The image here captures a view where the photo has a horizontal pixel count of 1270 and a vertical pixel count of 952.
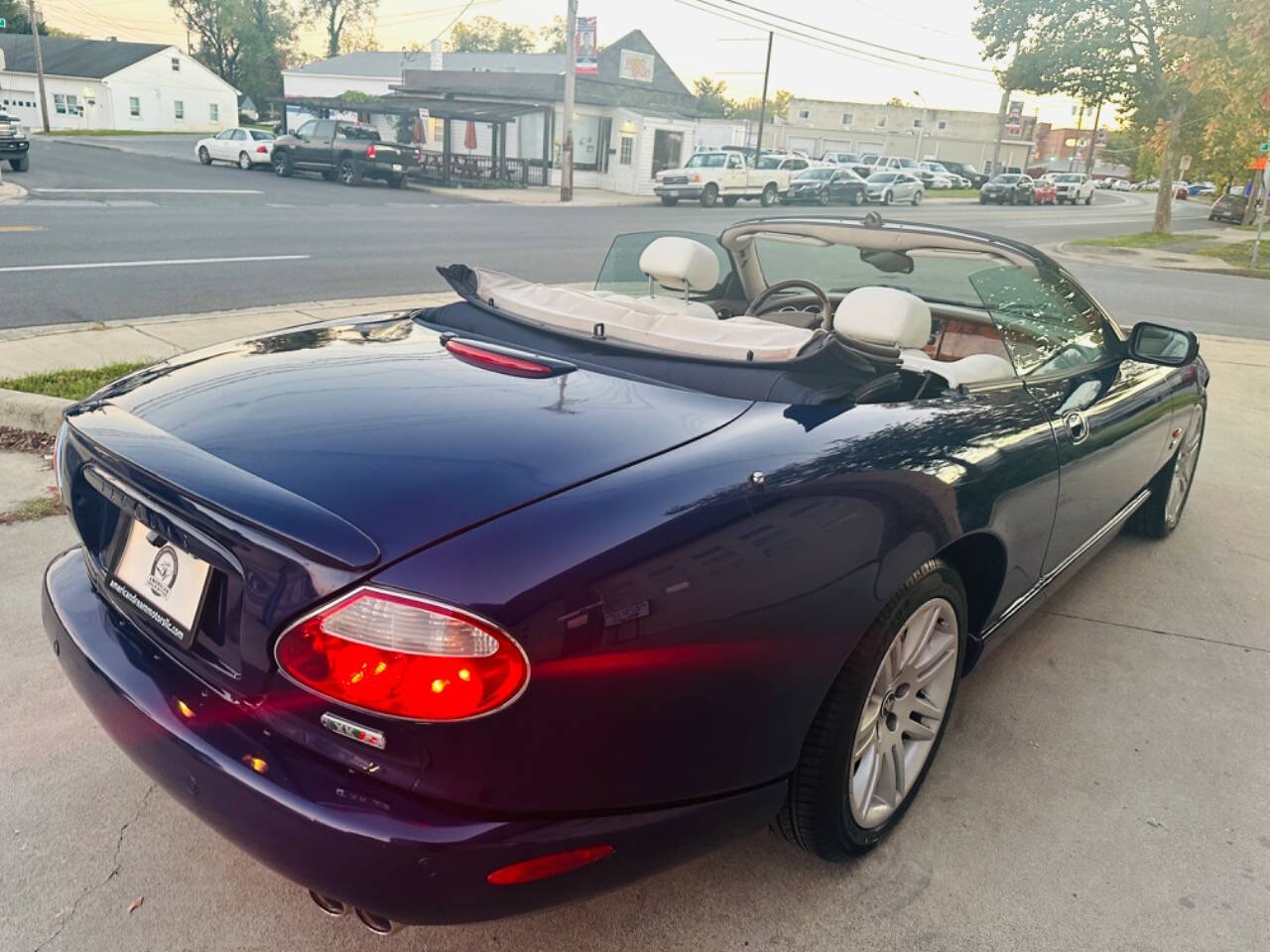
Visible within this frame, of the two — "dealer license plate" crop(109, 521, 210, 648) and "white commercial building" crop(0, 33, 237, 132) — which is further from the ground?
"white commercial building" crop(0, 33, 237, 132)

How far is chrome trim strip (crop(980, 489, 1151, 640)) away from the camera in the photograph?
2.97 metres

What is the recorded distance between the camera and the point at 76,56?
65.1m

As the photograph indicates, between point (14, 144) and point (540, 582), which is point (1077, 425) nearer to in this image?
point (540, 582)

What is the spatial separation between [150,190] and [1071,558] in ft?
75.0

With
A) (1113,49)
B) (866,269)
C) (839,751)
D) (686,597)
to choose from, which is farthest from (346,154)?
(686,597)

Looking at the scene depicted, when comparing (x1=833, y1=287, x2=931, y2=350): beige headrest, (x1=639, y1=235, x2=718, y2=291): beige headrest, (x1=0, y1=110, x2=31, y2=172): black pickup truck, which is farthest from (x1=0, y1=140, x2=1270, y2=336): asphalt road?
(x1=833, y1=287, x2=931, y2=350): beige headrest

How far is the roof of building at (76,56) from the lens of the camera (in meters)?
62.5

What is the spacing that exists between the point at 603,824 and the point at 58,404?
4.52m

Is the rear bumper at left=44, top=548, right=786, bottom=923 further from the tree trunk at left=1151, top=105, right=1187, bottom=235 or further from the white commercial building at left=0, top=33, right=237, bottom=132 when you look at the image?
the white commercial building at left=0, top=33, right=237, bottom=132

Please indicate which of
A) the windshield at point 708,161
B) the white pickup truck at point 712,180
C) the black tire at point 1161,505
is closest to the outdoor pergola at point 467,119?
the white pickup truck at point 712,180

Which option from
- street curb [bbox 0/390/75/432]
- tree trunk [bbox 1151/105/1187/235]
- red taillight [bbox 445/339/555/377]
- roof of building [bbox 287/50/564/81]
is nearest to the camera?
red taillight [bbox 445/339/555/377]

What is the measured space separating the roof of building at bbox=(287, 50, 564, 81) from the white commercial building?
1189 centimetres

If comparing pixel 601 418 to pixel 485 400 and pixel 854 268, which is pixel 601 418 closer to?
pixel 485 400

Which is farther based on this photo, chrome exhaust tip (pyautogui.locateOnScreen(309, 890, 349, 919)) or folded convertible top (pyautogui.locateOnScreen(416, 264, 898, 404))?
folded convertible top (pyautogui.locateOnScreen(416, 264, 898, 404))
